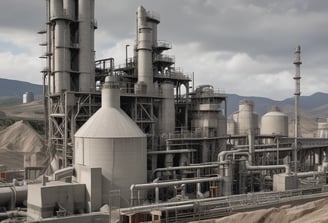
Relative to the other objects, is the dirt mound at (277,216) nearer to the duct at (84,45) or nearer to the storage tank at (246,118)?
the duct at (84,45)

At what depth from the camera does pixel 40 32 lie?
161 feet

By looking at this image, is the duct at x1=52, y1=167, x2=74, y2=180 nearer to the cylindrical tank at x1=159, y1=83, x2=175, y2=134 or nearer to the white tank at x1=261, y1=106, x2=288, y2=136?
the cylindrical tank at x1=159, y1=83, x2=175, y2=134

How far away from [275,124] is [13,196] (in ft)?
A: 135

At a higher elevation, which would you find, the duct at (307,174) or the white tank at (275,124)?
the white tank at (275,124)

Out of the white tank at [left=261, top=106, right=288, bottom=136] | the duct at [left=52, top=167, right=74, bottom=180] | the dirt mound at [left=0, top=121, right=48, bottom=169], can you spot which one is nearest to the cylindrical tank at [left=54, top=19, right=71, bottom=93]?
the duct at [left=52, top=167, right=74, bottom=180]

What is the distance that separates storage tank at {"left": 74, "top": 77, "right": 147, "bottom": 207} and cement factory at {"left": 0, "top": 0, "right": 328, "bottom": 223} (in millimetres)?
87

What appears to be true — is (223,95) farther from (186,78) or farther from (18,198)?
(18,198)

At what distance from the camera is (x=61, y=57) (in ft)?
142

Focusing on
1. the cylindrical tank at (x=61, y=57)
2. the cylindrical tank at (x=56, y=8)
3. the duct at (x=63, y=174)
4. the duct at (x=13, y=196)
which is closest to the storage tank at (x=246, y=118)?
the cylindrical tank at (x=61, y=57)

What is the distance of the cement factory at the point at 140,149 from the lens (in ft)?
109

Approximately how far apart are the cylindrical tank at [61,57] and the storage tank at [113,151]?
8.35m

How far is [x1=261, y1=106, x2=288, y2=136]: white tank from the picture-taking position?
62.6 m

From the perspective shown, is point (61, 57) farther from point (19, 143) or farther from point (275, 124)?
point (19, 143)

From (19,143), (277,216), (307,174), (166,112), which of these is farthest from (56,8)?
(19,143)
